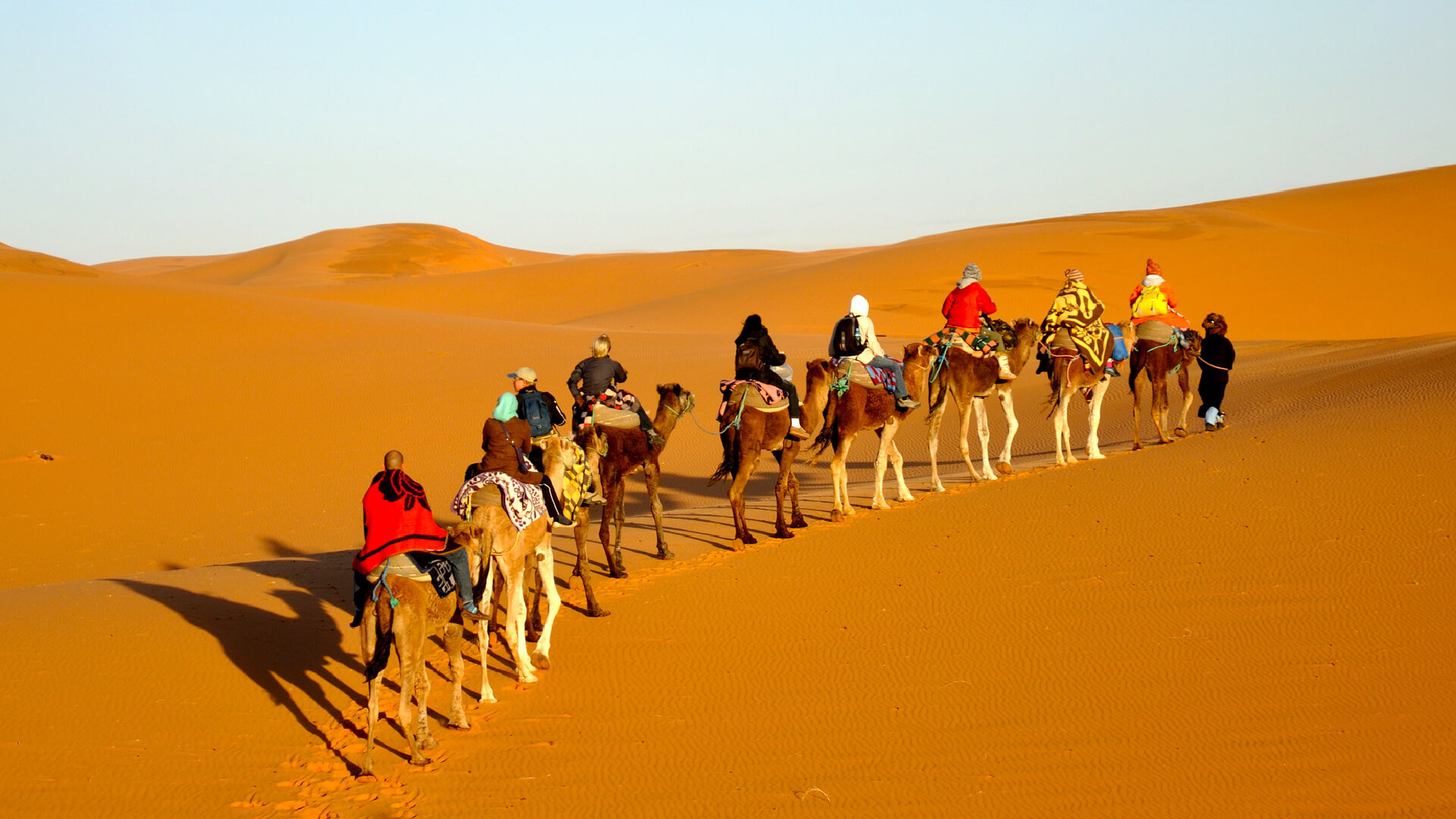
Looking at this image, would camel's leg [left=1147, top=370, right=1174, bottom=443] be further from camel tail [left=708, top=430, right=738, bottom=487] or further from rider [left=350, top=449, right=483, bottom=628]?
rider [left=350, top=449, right=483, bottom=628]

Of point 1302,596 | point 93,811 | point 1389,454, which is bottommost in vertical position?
point 93,811

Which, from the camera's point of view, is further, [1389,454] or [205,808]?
[1389,454]

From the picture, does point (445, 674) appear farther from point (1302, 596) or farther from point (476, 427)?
point (476, 427)

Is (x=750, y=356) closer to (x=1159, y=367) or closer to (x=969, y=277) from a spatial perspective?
(x=969, y=277)

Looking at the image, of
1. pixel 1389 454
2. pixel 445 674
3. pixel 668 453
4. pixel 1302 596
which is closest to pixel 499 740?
pixel 445 674

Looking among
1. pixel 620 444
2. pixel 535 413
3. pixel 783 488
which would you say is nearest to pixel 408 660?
pixel 535 413

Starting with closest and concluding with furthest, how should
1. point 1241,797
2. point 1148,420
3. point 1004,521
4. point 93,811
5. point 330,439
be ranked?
1. point 1241,797
2. point 93,811
3. point 1004,521
4. point 1148,420
5. point 330,439

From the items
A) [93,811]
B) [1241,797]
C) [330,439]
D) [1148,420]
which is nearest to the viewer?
[1241,797]

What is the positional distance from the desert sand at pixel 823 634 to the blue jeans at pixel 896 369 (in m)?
1.45

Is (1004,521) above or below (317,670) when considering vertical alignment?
above

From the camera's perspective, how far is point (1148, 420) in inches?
878

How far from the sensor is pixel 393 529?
8023mm

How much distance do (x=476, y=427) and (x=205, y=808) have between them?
56.7ft

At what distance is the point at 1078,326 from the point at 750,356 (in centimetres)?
582
